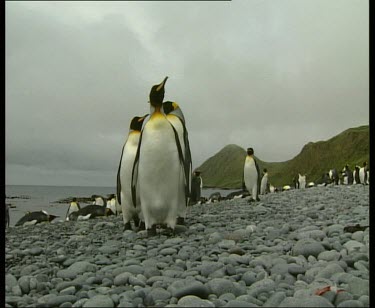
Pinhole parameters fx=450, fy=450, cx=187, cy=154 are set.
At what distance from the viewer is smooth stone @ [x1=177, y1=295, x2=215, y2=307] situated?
1.49m

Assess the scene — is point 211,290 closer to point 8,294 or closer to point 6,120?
point 8,294

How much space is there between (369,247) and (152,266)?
0.92 m

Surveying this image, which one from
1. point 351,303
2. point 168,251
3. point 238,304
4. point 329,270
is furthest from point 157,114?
point 351,303

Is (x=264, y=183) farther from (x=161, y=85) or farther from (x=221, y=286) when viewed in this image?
(x=221, y=286)

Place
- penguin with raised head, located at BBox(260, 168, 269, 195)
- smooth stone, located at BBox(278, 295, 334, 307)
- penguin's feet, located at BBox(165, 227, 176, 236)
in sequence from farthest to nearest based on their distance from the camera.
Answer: penguin with raised head, located at BBox(260, 168, 269, 195) < penguin's feet, located at BBox(165, 227, 176, 236) < smooth stone, located at BBox(278, 295, 334, 307)

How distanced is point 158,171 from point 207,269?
122 cm

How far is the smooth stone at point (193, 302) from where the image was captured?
1.49m

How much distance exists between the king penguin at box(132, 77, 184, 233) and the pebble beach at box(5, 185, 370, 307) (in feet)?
1.23

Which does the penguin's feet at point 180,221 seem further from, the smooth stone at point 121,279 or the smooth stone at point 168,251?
the smooth stone at point 121,279

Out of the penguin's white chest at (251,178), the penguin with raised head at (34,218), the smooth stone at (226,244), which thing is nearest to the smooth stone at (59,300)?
the smooth stone at (226,244)

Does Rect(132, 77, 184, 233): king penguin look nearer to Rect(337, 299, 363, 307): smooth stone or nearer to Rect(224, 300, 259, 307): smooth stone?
Rect(224, 300, 259, 307): smooth stone

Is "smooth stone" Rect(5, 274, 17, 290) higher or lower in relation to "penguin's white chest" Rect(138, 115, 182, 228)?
lower

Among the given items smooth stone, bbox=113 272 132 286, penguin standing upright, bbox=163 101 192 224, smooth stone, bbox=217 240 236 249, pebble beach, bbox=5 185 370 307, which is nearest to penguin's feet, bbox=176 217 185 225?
penguin standing upright, bbox=163 101 192 224

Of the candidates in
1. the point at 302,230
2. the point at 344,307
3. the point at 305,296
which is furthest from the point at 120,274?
the point at 302,230
